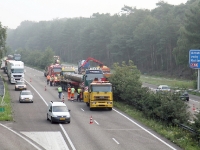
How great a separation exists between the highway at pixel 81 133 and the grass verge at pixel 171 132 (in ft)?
1.38

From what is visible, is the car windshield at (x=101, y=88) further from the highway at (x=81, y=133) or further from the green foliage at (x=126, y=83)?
the green foliage at (x=126, y=83)

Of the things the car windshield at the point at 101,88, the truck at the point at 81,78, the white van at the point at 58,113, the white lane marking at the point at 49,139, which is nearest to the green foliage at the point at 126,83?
the truck at the point at 81,78

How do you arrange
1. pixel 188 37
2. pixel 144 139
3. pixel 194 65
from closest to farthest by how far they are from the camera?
pixel 144 139, pixel 194 65, pixel 188 37

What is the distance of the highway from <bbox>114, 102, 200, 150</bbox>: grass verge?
0.42 meters

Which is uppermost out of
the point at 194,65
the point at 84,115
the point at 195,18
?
the point at 195,18

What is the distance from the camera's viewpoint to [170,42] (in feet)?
351

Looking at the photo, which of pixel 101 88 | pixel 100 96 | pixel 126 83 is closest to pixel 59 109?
pixel 100 96

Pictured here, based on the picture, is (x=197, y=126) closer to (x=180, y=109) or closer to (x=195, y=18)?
(x=180, y=109)

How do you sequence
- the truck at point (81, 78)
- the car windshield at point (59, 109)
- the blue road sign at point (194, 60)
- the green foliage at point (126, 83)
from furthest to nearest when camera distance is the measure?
1. the blue road sign at point (194, 60)
2. the truck at point (81, 78)
3. the green foliage at point (126, 83)
4. the car windshield at point (59, 109)

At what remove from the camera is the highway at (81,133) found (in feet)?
92.1

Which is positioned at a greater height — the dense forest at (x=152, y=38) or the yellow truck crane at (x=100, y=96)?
the dense forest at (x=152, y=38)

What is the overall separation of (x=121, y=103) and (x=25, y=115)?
1207 cm

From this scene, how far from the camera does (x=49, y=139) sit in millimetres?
30094

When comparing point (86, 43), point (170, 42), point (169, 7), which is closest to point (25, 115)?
point (170, 42)
